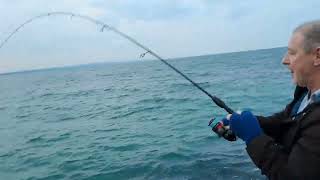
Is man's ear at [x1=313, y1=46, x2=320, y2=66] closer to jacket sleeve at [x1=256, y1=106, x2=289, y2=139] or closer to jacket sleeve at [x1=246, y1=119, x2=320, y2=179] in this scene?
jacket sleeve at [x1=246, y1=119, x2=320, y2=179]

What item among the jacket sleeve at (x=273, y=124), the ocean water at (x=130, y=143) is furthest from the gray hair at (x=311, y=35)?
the ocean water at (x=130, y=143)

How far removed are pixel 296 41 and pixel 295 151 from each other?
Result: 0.72 meters

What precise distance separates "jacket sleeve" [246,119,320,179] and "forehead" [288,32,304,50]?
54 centimetres

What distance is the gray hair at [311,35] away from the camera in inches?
100

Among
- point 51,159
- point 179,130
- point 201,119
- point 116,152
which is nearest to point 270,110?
point 201,119

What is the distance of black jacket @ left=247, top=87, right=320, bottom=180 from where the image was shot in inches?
90.8

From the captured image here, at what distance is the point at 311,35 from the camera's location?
2547mm

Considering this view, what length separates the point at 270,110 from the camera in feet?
61.1

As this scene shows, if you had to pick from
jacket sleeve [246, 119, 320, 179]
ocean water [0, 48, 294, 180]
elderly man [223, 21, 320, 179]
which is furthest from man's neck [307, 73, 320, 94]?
ocean water [0, 48, 294, 180]

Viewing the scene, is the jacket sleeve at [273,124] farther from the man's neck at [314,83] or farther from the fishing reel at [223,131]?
the man's neck at [314,83]

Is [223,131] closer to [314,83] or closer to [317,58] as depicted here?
[314,83]

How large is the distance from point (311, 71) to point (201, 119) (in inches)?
616

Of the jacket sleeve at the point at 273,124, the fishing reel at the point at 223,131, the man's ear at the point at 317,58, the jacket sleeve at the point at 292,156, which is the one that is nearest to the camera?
the jacket sleeve at the point at 292,156

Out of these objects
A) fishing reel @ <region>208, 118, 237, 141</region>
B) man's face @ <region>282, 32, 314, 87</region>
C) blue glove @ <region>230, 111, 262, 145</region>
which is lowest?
fishing reel @ <region>208, 118, 237, 141</region>
